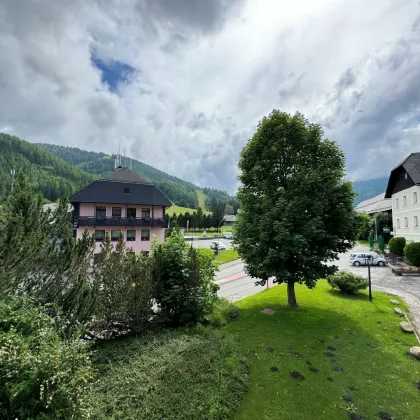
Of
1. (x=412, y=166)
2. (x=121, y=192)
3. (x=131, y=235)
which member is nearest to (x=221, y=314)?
(x=131, y=235)

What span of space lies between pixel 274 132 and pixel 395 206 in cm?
3376

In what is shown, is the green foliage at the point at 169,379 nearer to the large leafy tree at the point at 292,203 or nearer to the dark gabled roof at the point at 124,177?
the large leafy tree at the point at 292,203

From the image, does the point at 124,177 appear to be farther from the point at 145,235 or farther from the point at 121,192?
the point at 145,235

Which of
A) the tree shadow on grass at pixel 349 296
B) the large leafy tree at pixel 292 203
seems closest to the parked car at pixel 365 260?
the tree shadow on grass at pixel 349 296

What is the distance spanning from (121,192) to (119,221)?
4815mm

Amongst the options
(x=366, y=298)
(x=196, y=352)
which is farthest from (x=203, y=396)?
(x=366, y=298)

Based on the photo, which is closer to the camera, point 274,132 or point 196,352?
point 196,352

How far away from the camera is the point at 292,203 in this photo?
1361cm

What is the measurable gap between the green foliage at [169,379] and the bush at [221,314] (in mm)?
3355

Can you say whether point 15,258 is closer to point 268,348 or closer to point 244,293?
point 268,348

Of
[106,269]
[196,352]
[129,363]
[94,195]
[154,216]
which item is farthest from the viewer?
[154,216]

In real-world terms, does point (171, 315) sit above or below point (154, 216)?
below

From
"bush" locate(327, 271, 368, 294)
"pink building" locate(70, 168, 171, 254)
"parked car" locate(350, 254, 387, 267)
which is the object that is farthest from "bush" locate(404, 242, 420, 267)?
"pink building" locate(70, 168, 171, 254)

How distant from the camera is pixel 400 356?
1055cm
